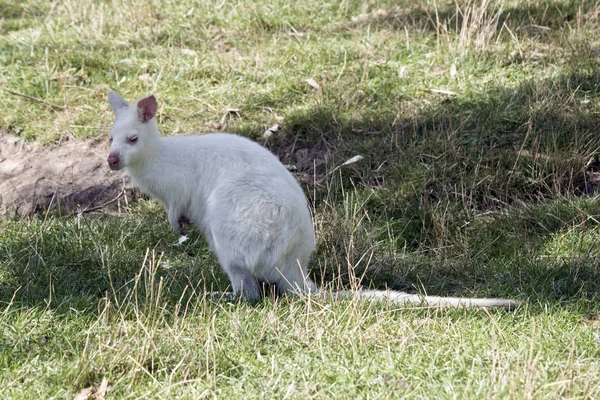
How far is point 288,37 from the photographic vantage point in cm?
779

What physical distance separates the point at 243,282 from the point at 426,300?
102 centimetres

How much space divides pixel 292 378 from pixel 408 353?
1.80 feet

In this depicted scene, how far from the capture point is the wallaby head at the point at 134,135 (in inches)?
190

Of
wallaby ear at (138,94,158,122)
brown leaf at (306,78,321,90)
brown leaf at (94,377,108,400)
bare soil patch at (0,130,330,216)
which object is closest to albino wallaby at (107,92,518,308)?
wallaby ear at (138,94,158,122)

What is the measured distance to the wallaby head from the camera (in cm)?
482

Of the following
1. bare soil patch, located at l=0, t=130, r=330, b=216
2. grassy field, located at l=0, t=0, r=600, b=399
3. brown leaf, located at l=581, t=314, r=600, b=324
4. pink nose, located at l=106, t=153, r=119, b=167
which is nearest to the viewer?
grassy field, located at l=0, t=0, r=600, b=399

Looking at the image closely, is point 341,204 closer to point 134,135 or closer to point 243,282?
point 243,282

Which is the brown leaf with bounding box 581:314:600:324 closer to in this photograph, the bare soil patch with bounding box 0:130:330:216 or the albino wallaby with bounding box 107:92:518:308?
the albino wallaby with bounding box 107:92:518:308

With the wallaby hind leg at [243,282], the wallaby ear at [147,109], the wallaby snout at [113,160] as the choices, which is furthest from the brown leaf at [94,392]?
the wallaby ear at [147,109]

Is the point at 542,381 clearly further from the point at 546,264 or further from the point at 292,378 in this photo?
the point at 546,264

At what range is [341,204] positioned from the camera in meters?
5.93

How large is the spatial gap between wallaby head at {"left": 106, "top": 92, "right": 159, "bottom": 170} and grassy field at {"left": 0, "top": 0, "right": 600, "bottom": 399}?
0.66 meters

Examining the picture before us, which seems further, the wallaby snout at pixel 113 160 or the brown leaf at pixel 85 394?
the wallaby snout at pixel 113 160

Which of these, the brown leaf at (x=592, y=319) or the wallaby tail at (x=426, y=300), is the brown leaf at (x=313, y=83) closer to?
the wallaby tail at (x=426, y=300)
